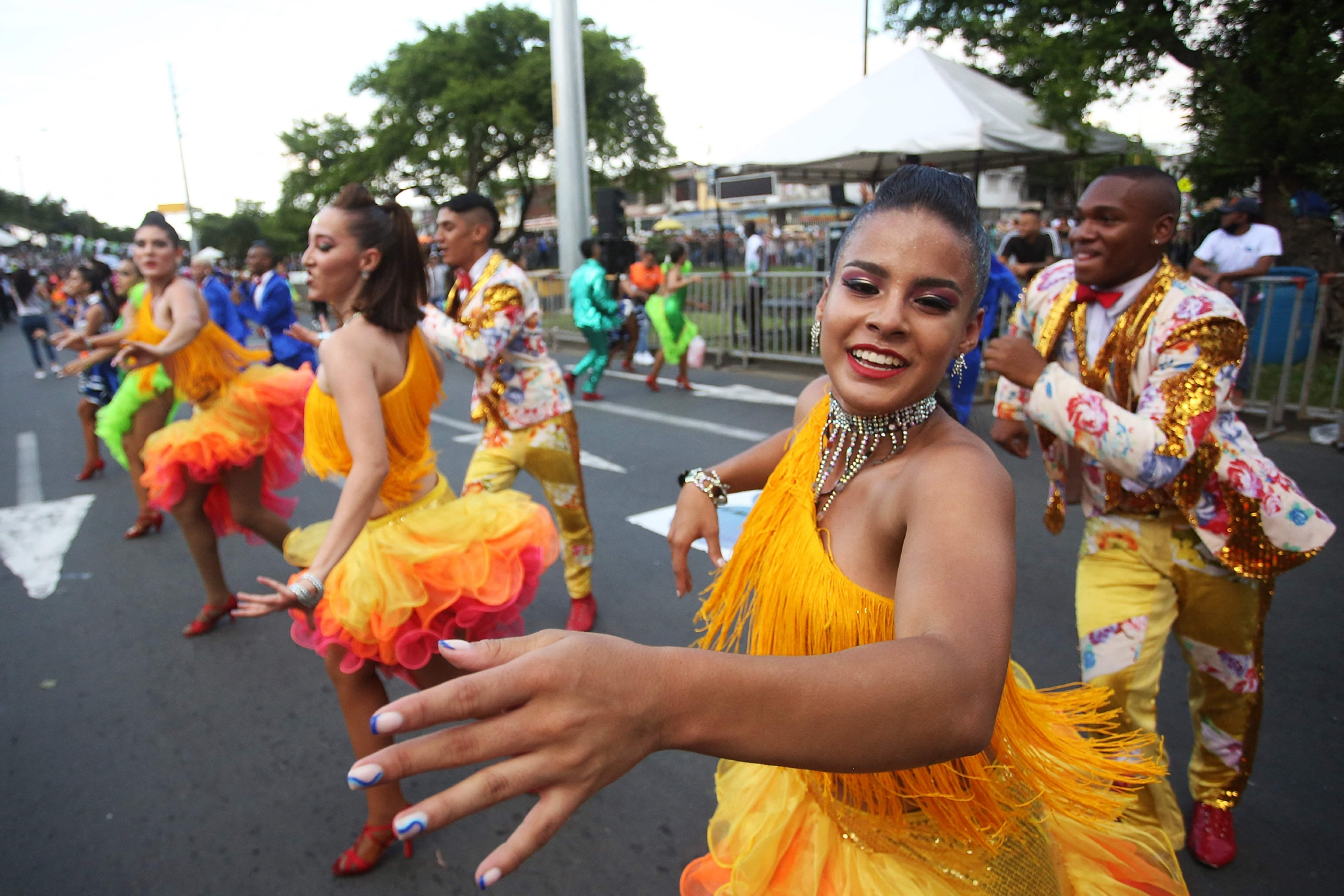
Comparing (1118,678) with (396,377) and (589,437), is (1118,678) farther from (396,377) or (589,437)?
(589,437)

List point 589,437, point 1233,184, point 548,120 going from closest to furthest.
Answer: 1. point 589,437
2. point 1233,184
3. point 548,120

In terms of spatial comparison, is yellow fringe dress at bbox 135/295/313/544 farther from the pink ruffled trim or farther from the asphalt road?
the pink ruffled trim

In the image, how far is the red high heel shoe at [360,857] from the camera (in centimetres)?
260

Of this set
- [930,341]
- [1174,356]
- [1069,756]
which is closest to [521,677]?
[930,341]

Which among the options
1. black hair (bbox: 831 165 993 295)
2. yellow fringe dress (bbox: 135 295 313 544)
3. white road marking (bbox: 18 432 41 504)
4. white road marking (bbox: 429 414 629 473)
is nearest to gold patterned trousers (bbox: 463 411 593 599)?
yellow fringe dress (bbox: 135 295 313 544)

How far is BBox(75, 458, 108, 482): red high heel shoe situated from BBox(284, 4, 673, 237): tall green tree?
25673mm

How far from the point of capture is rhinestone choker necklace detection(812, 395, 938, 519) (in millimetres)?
1422

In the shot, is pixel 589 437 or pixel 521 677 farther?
pixel 589 437

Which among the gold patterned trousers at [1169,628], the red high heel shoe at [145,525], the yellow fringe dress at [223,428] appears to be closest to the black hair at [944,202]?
the gold patterned trousers at [1169,628]

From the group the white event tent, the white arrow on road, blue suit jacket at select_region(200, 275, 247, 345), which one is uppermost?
the white event tent

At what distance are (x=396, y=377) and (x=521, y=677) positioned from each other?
230 centimetres

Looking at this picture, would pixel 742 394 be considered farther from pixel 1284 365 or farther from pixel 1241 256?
pixel 1284 365

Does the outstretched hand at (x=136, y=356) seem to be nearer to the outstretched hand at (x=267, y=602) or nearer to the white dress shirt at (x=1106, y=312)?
the outstretched hand at (x=267, y=602)

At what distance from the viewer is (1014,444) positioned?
8.88 feet
